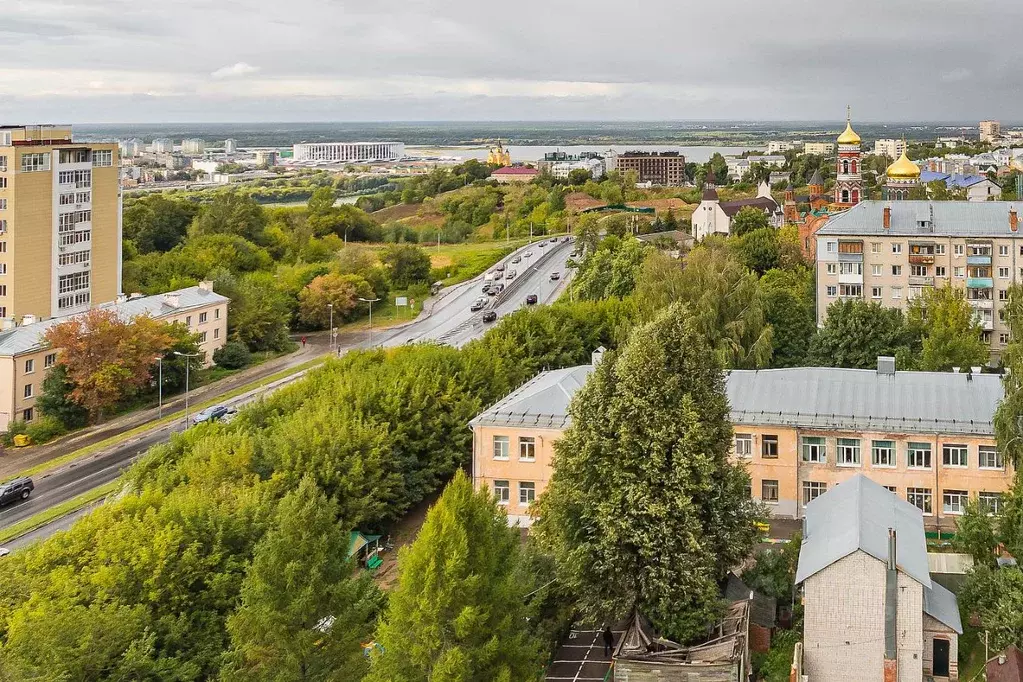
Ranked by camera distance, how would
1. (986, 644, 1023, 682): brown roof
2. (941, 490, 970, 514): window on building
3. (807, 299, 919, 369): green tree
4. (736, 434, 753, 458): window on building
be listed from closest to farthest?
(986, 644, 1023, 682): brown roof
(941, 490, 970, 514): window on building
(736, 434, 753, 458): window on building
(807, 299, 919, 369): green tree

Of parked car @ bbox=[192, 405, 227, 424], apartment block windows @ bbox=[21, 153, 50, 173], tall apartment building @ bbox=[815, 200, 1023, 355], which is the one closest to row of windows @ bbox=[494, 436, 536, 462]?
parked car @ bbox=[192, 405, 227, 424]

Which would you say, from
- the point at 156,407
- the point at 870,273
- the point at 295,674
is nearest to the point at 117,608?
the point at 295,674

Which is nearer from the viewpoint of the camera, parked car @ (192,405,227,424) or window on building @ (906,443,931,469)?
window on building @ (906,443,931,469)

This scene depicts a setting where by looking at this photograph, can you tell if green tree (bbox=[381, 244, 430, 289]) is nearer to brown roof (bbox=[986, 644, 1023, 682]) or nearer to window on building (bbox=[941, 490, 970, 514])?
window on building (bbox=[941, 490, 970, 514])

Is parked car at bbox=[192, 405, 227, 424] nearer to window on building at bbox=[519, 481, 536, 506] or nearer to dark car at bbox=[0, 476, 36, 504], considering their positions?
dark car at bbox=[0, 476, 36, 504]

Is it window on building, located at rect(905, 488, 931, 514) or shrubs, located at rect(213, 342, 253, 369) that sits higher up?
A: shrubs, located at rect(213, 342, 253, 369)

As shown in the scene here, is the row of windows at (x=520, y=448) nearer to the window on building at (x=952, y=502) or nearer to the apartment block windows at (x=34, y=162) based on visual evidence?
the window on building at (x=952, y=502)

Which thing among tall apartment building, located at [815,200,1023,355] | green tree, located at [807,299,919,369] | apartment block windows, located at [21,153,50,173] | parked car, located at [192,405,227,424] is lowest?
parked car, located at [192,405,227,424]

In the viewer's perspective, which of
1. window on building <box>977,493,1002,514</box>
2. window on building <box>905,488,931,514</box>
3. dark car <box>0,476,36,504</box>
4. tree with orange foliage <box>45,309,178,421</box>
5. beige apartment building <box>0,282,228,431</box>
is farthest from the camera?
tree with orange foliage <box>45,309,178,421</box>
